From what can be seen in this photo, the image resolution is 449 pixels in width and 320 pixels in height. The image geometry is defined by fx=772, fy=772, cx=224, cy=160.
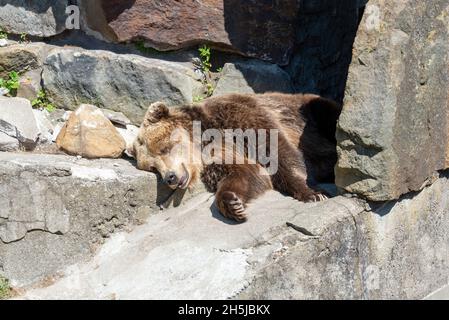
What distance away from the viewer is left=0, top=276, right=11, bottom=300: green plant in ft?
16.0

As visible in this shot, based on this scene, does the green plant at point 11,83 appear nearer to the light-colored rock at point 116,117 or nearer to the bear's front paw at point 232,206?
the light-colored rock at point 116,117

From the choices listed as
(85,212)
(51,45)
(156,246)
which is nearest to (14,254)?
(85,212)

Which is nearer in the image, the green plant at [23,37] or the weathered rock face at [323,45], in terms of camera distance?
the green plant at [23,37]

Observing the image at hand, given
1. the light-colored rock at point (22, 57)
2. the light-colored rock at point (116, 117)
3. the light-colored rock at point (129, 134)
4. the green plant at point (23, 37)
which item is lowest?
the light-colored rock at point (129, 134)

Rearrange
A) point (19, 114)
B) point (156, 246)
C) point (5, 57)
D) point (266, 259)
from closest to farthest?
point (266, 259), point (156, 246), point (19, 114), point (5, 57)

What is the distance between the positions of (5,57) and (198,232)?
2247 millimetres

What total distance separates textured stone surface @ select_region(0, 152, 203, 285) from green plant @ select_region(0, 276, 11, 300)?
1.8 inches

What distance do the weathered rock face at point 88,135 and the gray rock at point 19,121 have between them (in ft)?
0.68

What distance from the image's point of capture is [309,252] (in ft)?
14.6

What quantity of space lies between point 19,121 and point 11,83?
0.54m

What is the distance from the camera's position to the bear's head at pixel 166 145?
18.0ft

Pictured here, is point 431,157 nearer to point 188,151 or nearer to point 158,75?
point 188,151

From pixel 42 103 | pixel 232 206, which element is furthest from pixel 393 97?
pixel 42 103

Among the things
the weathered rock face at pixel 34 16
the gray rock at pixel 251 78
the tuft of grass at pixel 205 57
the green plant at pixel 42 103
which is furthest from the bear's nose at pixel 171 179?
the weathered rock face at pixel 34 16
